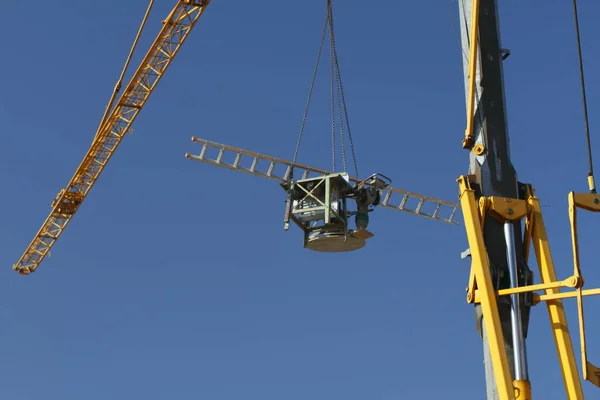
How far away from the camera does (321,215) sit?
89.0 ft

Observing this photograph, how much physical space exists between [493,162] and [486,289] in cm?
173

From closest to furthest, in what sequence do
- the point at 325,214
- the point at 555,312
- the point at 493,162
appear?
the point at 555,312 < the point at 493,162 < the point at 325,214

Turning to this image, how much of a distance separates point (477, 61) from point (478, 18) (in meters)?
0.56

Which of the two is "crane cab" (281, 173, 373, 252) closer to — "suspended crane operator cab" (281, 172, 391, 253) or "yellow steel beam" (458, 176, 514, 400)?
"suspended crane operator cab" (281, 172, 391, 253)

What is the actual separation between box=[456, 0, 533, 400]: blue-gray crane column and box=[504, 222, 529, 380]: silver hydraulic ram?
3 cm

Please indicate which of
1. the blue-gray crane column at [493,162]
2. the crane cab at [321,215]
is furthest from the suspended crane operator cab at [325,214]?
the blue-gray crane column at [493,162]

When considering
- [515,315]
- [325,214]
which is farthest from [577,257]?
[325,214]

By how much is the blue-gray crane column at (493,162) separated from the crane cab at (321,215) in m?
13.9

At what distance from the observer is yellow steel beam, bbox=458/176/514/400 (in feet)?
37.2

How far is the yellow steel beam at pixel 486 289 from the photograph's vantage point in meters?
11.3

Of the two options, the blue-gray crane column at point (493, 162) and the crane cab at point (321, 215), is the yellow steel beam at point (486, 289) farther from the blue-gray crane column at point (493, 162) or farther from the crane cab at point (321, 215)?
the crane cab at point (321, 215)

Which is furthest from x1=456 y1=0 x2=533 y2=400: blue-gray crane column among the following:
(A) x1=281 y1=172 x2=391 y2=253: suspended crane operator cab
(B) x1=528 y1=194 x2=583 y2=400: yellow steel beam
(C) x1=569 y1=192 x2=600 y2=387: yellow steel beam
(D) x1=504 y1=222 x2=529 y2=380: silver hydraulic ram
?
(A) x1=281 y1=172 x2=391 y2=253: suspended crane operator cab

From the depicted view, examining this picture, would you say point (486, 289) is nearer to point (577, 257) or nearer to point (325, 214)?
point (577, 257)

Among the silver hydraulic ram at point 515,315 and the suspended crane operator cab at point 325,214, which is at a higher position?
the suspended crane operator cab at point 325,214
